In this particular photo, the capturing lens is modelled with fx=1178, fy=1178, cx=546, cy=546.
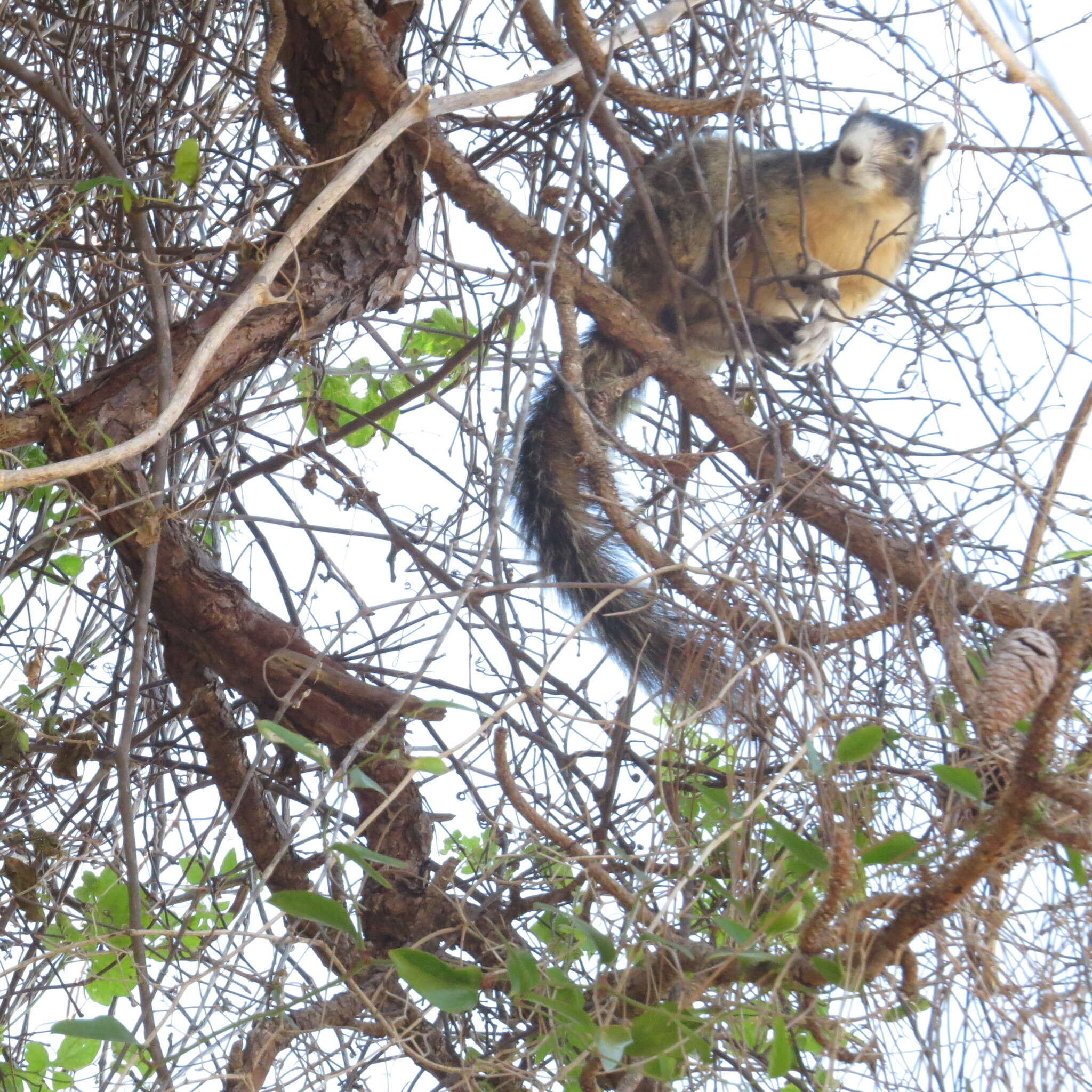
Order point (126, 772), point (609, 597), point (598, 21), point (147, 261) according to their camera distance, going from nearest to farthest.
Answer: point (609, 597)
point (126, 772)
point (147, 261)
point (598, 21)

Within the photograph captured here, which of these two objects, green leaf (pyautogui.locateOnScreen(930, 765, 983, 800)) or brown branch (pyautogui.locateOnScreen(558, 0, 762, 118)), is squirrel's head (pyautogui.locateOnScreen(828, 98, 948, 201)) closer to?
brown branch (pyautogui.locateOnScreen(558, 0, 762, 118))

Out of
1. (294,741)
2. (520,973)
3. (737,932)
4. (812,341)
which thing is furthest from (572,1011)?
(812,341)

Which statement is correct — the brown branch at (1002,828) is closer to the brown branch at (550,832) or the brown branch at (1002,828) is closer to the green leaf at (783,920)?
the green leaf at (783,920)

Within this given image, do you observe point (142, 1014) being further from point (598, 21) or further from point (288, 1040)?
point (598, 21)

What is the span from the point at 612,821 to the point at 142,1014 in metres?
0.73

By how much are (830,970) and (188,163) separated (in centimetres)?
152

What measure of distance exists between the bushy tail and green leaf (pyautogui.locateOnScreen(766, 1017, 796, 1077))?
72cm

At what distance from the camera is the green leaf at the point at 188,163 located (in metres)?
1.87

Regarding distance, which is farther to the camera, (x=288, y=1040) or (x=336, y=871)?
(x=336, y=871)

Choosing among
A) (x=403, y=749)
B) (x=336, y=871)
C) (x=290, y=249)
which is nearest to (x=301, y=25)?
(x=290, y=249)

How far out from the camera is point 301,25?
2104 millimetres

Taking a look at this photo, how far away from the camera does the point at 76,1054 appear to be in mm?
1952

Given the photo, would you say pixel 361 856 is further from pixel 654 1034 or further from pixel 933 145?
pixel 933 145

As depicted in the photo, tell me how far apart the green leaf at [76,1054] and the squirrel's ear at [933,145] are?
9.41 ft
